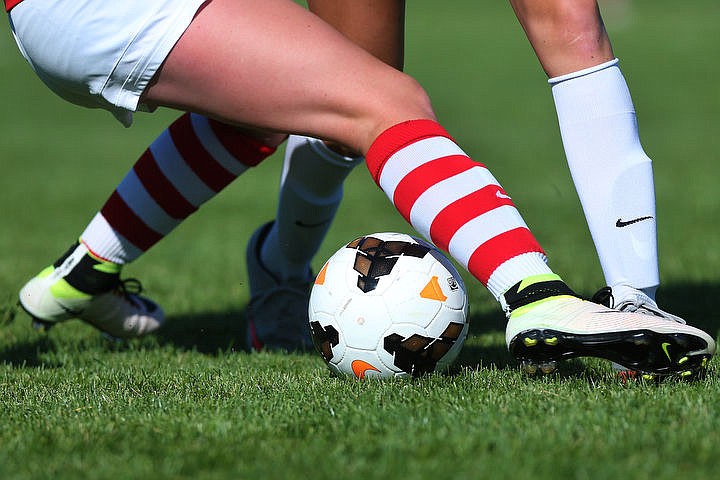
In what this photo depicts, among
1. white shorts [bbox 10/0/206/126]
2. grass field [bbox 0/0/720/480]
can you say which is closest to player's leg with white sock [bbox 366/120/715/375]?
grass field [bbox 0/0/720/480]

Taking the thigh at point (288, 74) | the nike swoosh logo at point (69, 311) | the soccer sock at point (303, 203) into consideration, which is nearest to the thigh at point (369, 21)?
the soccer sock at point (303, 203)

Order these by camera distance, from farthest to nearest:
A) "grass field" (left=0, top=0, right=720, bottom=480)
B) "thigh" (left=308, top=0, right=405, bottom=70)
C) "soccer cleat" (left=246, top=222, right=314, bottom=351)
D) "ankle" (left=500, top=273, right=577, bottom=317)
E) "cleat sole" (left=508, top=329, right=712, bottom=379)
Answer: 1. "soccer cleat" (left=246, top=222, right=314, bottom=351)
2. "thigh" (left=308, top=0, right=405, bottom=70)
3. "ankle" (left=500, top=273, right=577, bottom=317)
4. "cleat sole" (left=508, top=329, right=712, bottom=379)
5. "grass field" (left=0, top=0, right=720, bottom=480)

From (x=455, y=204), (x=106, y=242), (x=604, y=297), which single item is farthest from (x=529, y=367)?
(x=106, y=242)

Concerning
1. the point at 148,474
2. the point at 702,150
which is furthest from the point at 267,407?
the point at 702,150

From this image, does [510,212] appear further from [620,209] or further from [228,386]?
[228,386]

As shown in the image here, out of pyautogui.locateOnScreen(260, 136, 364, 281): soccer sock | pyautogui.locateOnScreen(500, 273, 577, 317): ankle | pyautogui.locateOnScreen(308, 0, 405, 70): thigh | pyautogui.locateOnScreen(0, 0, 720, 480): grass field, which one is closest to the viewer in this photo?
pyautogui.locateOnScreen(0, 0, 720, 480): grass field

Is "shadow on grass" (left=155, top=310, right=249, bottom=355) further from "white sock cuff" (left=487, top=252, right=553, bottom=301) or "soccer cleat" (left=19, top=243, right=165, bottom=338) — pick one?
"white sock cuff" (left=487, top=252, right=553, bottom=301)

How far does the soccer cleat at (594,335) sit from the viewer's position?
236cm

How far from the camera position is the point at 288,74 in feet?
8.47

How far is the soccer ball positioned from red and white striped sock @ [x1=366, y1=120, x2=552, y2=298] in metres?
0.24

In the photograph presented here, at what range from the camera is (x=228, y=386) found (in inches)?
108

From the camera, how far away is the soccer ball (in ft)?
9.04

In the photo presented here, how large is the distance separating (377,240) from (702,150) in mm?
8838

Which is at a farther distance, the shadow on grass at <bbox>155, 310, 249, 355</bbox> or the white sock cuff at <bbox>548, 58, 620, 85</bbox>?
the shadow on grass at <bbox>155, 310, 249, 355</bbox>
